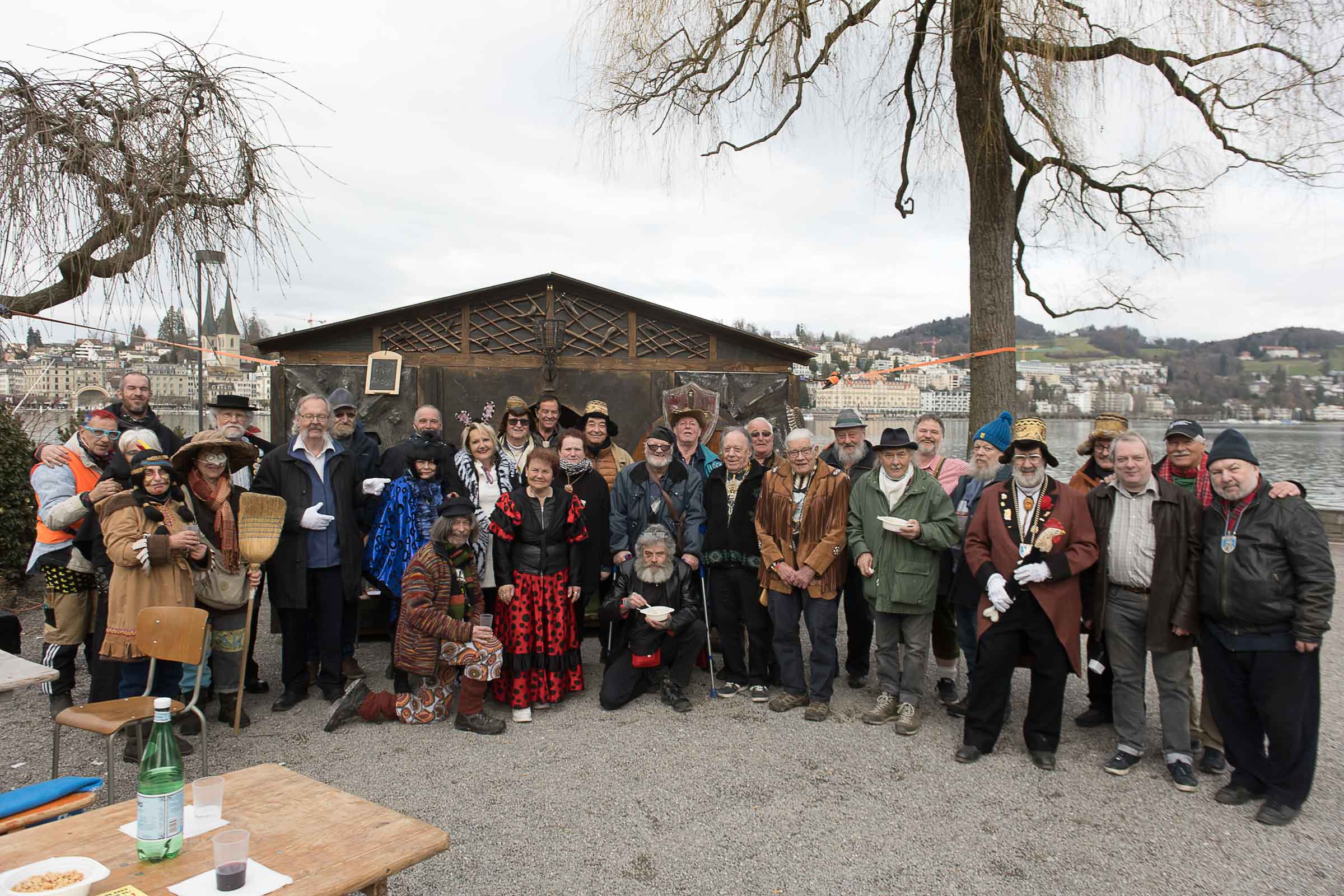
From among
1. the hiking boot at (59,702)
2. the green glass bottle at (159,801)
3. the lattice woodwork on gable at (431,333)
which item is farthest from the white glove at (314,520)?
the lattice woodwork on gable at (431,333)

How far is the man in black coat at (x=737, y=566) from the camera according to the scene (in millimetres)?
5488

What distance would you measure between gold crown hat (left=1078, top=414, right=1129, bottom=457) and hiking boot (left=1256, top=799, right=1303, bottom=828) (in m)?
2.36

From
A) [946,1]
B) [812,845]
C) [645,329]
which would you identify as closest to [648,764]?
[812,845]

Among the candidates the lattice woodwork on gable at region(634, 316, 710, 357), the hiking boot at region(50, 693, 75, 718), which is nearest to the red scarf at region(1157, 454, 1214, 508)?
the lattice woodwork on gable at region(634, 316, 710, 357)

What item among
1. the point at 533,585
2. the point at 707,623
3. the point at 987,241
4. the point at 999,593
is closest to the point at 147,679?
the point at 533,585

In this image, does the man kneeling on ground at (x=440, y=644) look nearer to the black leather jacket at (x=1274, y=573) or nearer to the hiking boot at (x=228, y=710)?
the hiking boot at (x=228, y=710)

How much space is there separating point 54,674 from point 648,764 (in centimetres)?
269

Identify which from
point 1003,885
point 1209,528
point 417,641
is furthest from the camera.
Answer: point 417,641

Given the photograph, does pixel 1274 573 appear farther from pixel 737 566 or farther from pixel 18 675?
pixel 18 675

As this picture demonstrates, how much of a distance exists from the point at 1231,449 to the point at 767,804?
2.81 m

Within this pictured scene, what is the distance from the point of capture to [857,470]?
19.6 feet

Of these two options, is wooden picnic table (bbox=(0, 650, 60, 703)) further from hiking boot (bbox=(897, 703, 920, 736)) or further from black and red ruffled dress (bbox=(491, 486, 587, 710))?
hiking boot (bbox=(897, 703, 920, 736))

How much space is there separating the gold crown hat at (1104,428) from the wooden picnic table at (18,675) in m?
5.79

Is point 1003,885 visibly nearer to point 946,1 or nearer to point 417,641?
point 417,641
